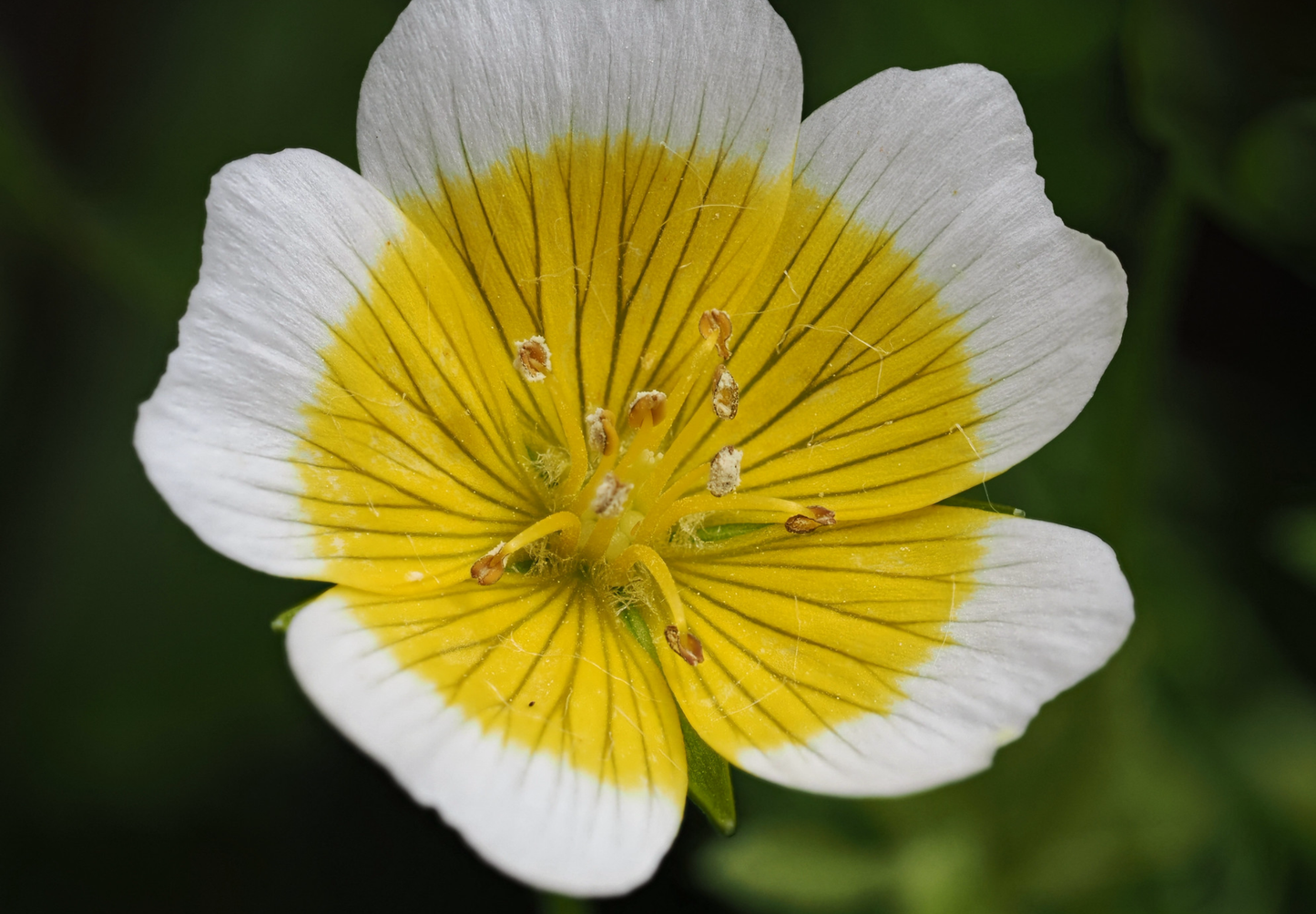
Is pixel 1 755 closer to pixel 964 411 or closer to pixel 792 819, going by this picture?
pixel 792 819

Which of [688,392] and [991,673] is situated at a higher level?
[688,392]

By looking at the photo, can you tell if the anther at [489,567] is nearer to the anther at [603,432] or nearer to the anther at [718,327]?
the anther at [603,432]

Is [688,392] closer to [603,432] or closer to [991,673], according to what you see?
[603,432]

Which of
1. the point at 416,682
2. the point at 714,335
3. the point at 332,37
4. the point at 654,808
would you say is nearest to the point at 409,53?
the point at 714,335

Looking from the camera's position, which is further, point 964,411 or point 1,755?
point 1,755

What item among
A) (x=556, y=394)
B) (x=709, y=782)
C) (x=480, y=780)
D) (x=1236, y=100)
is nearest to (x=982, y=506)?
(x=709, y=782)

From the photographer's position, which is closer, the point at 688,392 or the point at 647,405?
the point at 647,405
